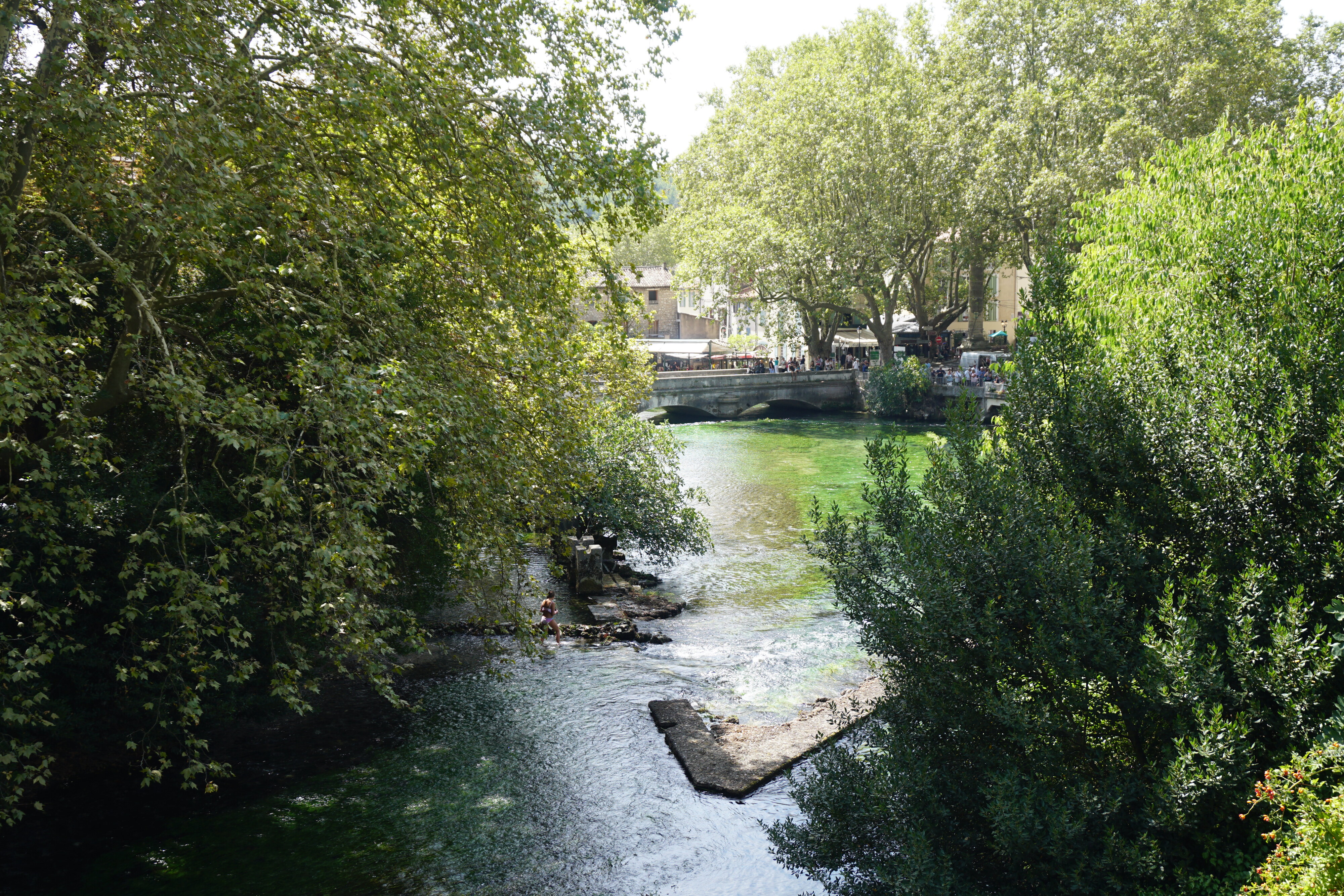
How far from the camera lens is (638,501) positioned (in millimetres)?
20781

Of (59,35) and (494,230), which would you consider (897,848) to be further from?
(59,35)

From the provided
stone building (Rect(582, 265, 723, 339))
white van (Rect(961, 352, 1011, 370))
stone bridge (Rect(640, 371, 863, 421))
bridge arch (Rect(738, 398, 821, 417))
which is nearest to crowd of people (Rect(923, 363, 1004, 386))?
white van (Rect(961, 352, 1011, 370))

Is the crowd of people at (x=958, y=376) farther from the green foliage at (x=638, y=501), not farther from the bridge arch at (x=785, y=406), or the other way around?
the green foliage at (x=638, y=501)

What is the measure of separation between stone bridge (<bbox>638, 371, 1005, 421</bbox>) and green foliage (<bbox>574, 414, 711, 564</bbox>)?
23.1m

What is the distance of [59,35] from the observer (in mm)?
7863

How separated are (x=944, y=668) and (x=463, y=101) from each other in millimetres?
7753

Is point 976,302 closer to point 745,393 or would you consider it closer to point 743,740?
point 745,393

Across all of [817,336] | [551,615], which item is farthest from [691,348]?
[551,615]

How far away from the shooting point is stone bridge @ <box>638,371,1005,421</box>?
46.7 metres

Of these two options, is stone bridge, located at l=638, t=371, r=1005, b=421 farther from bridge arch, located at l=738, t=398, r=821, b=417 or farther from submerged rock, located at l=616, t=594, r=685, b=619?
submerged rock, located at l=616, t=594, r=685, b=619

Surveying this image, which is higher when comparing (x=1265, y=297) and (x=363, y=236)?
(x=363, y=236)

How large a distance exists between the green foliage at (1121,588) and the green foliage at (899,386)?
124 feet

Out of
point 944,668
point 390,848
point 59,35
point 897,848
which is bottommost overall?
point 390,848

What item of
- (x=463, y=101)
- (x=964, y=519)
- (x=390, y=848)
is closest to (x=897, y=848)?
(x=964, y=519)
